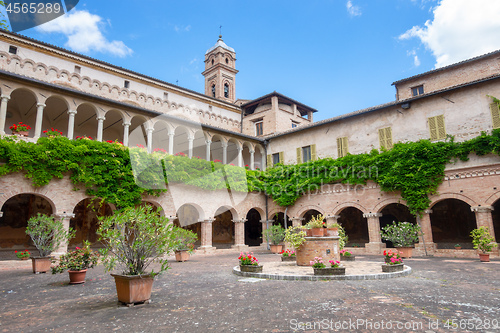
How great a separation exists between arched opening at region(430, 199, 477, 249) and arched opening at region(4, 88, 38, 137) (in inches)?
1005

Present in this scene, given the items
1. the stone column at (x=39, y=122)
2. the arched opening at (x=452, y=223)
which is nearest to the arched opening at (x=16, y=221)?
the stone column at (x=39, y=122)

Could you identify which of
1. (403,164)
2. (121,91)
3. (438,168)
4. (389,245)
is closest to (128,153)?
(121,91)

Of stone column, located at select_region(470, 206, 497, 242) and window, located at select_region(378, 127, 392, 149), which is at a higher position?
window, located at select_region(378, 127, 392, 149)

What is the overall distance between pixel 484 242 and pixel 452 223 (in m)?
8.12

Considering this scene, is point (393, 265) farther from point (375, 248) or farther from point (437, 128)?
point (437, 128)

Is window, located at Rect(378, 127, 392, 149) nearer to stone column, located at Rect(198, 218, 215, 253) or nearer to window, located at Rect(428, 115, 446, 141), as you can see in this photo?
window, located at Rect(428, 115, 446, 141)

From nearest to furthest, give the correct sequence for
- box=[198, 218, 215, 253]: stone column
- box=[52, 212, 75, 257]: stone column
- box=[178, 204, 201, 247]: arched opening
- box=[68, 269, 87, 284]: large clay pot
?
box=[68, 269, 87, 284]: large clay pot < box=[52, 212, 75, 257]: stone column < box=[198, 218, 215, 253]: stone column < box=[178, 204, 201, 247]: arched opening

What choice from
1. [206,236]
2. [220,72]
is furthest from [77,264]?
[220,72]

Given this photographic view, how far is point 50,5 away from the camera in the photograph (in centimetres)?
858

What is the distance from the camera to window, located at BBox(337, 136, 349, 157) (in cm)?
2150

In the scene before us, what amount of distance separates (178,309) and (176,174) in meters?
12.7

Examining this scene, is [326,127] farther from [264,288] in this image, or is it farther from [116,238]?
[116,238]

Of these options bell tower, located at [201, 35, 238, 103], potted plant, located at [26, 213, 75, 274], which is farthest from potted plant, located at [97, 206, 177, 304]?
bell tower, located at [201, 35, 238, 103]

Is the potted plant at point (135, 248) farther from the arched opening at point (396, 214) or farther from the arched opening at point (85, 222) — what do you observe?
the arched opening at point (396, 214)
